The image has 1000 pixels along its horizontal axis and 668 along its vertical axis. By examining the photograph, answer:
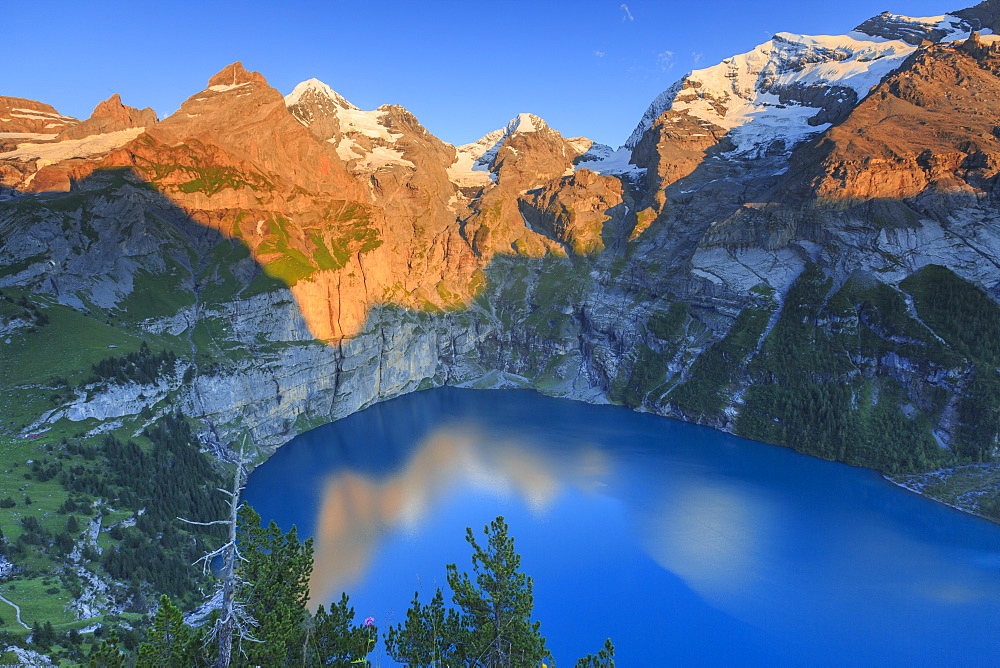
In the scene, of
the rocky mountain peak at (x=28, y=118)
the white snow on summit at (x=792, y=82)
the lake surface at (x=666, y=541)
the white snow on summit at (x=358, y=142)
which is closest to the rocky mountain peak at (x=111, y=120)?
the rocky mountain peak at (x=28, y=118)

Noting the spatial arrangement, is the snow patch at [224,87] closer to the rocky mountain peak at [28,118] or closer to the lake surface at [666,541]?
the rocky mountain peak at [28,118]

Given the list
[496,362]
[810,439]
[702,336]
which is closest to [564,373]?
Result: [496,362]

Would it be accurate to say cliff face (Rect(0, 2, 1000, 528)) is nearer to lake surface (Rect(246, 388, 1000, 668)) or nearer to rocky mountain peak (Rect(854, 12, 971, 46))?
rocky mountain peak (Rect(854, 12, 971, 46))

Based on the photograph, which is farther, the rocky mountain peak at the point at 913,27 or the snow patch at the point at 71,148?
the rocky mountain peak at the point at 913,27

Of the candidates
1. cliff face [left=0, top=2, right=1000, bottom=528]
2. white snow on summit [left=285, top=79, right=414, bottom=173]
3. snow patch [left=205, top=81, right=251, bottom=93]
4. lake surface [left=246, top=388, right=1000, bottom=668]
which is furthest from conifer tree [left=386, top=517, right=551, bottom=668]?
snow patch [left=205, top=81, right=251, bottom=93]

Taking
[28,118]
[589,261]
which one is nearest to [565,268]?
[589,261]

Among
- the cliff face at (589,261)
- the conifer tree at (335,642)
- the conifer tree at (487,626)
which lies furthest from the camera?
the cliff face at (589,261)
